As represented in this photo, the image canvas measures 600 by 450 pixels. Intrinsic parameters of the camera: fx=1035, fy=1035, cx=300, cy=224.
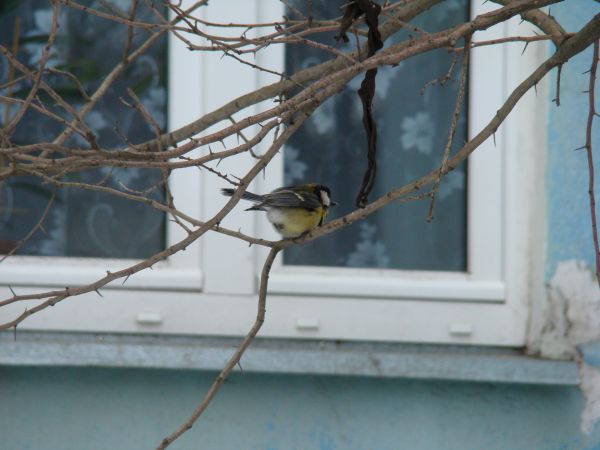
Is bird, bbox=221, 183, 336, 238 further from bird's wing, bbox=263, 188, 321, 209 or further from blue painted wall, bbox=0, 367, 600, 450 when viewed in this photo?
blue painted wall, bbox=0, 367, 600, 450

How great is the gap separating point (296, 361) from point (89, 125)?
1329mm

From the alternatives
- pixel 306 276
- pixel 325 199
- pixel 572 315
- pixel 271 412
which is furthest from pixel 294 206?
pixel 572 315

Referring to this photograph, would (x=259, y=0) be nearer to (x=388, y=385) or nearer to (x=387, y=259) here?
(x=387, y=259)

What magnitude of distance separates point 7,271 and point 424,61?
1.92 metres

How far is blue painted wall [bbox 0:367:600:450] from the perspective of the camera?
13.4 ft

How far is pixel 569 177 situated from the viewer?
4051 mm

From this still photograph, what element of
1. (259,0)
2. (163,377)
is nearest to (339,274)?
(163,377)

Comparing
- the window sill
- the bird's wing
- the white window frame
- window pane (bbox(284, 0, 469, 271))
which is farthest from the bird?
the window sill

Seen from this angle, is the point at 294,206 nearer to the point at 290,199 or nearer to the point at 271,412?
the point at 290,199

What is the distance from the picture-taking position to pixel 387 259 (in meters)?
4.34

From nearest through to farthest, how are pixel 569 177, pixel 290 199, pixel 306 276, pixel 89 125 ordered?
pixel 290 199 < pixel 569 177 < pixel 306 276 < pixel 89 125

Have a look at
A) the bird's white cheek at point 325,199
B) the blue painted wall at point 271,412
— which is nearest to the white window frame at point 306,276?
the blue painted wall at point 271,412

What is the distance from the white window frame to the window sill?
0.48ft

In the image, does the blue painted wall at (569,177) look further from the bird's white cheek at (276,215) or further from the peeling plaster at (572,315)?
the bird's white cheek at (276,215)
